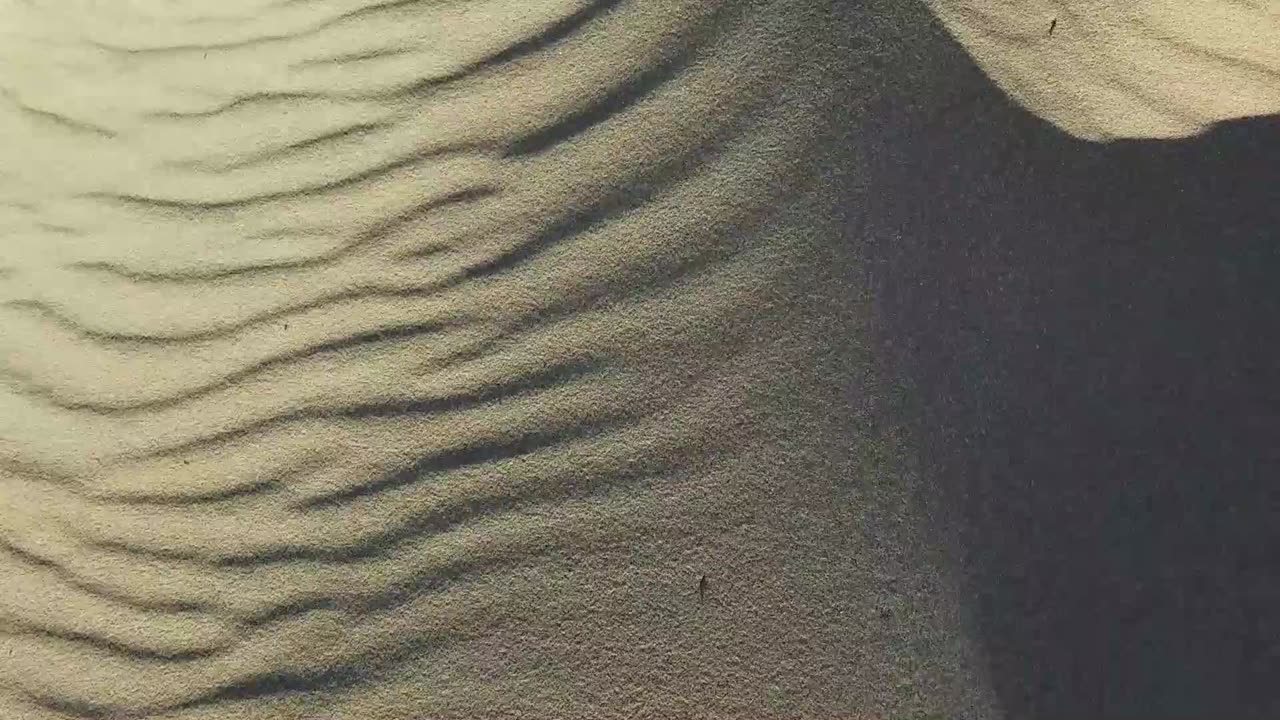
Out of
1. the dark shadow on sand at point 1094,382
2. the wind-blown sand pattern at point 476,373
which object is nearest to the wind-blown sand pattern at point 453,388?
the wind-blown sand pattern at point 476,373

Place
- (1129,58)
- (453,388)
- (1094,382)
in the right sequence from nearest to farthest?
(1094,382) < (453,388) < (1129,58)

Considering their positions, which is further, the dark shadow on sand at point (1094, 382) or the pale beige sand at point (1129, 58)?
the pale beige sand at point (1129, 58)

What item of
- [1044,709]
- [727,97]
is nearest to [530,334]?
[727,97]

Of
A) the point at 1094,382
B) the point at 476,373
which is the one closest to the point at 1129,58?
→ the point at 1094,382

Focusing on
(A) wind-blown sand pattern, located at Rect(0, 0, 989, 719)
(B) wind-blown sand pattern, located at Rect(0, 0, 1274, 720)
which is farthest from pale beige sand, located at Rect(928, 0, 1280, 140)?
(A) wind-blown sand pattern, located at Rect(0, 0, 989, 719)

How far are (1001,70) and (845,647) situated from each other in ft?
5.53

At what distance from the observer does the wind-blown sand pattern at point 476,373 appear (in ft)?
7.10

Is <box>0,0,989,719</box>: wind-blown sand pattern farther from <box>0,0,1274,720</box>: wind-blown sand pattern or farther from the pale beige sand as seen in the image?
the pale beige sand

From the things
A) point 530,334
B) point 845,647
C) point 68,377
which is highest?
point 68,377

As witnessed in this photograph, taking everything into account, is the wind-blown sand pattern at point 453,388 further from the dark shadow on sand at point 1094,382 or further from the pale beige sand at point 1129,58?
the pale beige sand at point 1129,58

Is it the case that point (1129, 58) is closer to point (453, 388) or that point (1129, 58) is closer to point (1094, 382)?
point (1094, 382)

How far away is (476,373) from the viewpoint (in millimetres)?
2562

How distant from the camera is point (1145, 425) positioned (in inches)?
91.4

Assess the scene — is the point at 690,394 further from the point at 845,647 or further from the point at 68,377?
the point at 68,377
